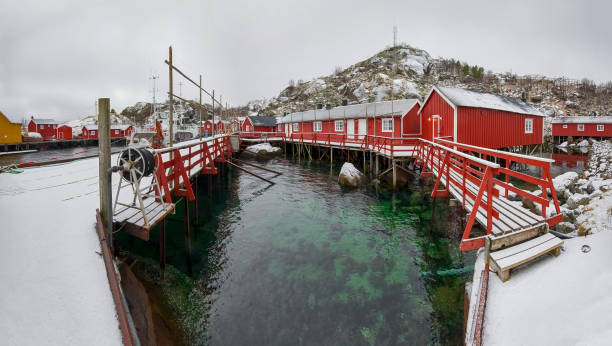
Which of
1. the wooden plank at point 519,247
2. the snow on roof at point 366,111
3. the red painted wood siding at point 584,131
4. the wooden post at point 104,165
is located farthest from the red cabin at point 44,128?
the red painted wood siding at point 584,131

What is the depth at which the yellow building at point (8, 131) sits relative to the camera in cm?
3530

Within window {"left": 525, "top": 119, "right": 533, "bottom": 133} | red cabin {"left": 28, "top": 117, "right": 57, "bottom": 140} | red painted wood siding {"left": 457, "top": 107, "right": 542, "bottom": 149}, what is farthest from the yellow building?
window {"left": 525, "top": 119, "right": 533, "bottom": 133}

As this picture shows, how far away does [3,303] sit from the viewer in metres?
3.26

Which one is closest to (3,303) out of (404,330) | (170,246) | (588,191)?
(170,246)

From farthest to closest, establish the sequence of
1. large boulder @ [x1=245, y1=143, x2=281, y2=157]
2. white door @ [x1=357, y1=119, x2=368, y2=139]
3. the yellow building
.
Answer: the yellow building, large boulder @ [x1=245, y1=143, x2=281, y2=157], white door @ [x1=357, y1=119, x2=368, y2=139]

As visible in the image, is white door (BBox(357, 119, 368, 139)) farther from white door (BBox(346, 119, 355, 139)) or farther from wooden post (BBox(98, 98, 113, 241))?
wooden post (BBox(98, 98, 113, 241))

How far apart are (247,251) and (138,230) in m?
3.37

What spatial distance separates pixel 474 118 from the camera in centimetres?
1870

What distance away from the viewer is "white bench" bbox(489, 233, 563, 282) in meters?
3.88

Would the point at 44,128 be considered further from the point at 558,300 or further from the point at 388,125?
the point at 558,300

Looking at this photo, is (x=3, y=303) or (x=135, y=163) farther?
(x=135, y=163)

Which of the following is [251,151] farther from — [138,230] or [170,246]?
[138,230]

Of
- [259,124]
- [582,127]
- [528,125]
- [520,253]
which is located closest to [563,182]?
[528,125]

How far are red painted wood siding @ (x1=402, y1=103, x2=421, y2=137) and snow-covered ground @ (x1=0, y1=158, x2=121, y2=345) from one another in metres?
23.0
